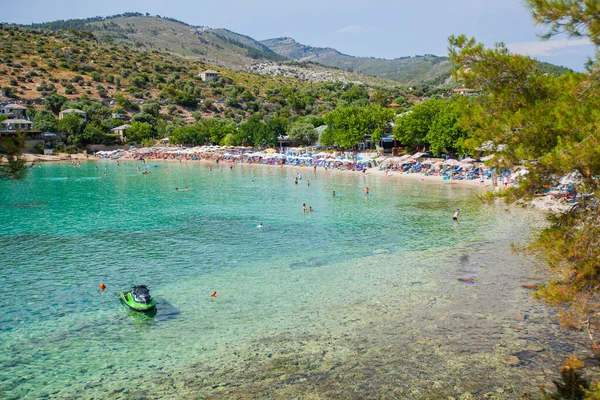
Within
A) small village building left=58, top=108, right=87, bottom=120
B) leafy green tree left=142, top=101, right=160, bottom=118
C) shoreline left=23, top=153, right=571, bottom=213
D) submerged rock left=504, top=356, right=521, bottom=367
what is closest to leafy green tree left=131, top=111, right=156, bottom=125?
leafy green tree left=142, top=101, right=160, bottom=118

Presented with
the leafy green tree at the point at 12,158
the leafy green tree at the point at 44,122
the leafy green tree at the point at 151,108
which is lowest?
the leafy green tree at the point at 12,158

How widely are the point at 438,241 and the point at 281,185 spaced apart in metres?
27.3

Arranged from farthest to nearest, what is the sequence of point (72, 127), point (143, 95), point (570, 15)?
point (143, 95)
point (72, 127)
point (570, 15)

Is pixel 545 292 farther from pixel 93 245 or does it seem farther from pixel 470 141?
pixel 93 245

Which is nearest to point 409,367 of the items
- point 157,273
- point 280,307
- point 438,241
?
point 280,307

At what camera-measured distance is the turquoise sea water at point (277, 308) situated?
11.2 metres

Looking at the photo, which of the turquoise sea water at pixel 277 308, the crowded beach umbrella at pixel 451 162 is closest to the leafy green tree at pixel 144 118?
the turquoise sea water at pixel 277 308

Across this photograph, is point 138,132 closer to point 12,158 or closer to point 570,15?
point 12,158

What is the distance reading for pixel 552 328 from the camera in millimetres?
13344

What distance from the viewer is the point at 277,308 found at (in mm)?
15789

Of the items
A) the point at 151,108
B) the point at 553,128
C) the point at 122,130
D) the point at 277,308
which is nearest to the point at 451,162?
the point at 277,308

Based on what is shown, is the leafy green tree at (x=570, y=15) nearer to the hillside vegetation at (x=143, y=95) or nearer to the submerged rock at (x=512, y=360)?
the submerged rock at (x=512, y=360)

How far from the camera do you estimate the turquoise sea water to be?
11.2 m

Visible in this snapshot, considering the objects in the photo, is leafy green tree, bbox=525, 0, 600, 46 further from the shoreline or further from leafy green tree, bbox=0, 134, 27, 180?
the shoreline
